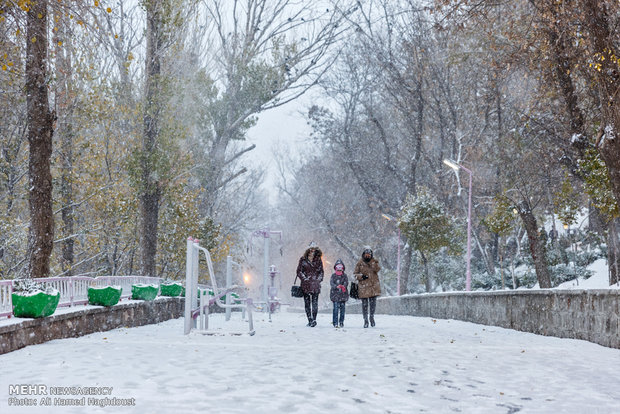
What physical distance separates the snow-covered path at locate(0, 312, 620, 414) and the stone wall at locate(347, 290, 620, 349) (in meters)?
0.41

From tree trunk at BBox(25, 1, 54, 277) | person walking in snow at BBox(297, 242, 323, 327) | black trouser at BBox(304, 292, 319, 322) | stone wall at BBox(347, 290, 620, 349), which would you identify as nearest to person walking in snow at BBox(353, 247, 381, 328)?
person walking in snow at BBox(297, 242, 323, 327)

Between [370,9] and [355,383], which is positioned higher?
[370,9]

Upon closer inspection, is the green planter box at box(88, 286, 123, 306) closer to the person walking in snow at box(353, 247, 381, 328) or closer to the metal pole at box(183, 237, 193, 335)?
the metal pole at box(183, 237, 193, 335)

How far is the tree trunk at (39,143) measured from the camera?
539 inches

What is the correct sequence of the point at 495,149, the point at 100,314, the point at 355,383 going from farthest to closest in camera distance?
the point at 495,149, the point at 100,314, the point at 355,383

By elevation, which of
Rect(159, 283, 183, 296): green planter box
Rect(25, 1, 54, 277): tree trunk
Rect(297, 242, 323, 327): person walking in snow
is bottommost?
Rect(159, 283, 183, 296): green planter box

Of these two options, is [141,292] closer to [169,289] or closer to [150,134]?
[169,289]

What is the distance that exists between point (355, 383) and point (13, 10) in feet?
29.1

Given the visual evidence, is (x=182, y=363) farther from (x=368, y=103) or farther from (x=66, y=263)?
(x=368, y=103)

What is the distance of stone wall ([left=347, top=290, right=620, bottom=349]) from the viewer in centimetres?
1143

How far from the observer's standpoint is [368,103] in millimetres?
44094

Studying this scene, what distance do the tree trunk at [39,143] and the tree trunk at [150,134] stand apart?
10644 millimetres

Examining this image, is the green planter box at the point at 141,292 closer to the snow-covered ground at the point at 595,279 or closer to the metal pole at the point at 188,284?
the metal pole at the point at 188,284

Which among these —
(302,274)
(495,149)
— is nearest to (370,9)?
(495,149)
